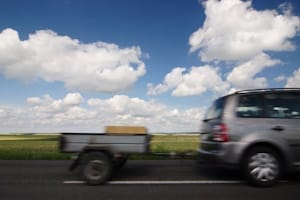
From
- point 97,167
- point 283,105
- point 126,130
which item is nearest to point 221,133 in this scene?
point 283,105

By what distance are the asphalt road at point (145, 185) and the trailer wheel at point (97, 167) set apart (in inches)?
7.6

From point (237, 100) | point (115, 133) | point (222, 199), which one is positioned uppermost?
point (237, 100)

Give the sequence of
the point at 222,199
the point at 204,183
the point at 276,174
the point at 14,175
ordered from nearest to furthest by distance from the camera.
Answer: the point at 222,199 → the point at 276,174 → the point at 204,183 → the point at 14,175

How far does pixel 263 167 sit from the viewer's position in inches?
290

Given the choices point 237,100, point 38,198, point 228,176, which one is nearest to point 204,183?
point 228,176

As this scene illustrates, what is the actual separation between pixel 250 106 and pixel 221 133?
0.87m

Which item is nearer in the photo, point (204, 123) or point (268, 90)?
point (268, 90)

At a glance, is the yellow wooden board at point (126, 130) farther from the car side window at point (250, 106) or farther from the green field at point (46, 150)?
the car side window at point (250, 106)

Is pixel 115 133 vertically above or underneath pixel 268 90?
underneath

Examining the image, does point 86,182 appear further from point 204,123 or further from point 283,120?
point 283,120

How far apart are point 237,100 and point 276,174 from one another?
1682mm

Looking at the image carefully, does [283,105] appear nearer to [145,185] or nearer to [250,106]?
[250,106]

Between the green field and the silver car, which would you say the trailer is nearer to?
the green field

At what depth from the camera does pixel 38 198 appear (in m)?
6.59
